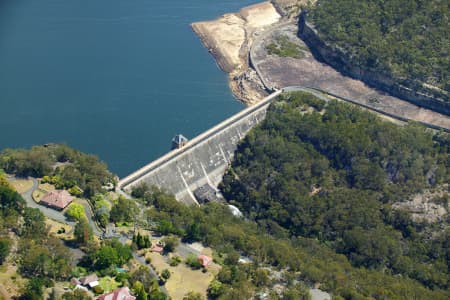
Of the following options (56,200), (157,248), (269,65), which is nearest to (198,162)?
(56,200)

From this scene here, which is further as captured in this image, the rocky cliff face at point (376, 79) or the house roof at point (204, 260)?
the rocky cliff face at point (376, 79)

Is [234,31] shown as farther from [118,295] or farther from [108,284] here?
[118,295]

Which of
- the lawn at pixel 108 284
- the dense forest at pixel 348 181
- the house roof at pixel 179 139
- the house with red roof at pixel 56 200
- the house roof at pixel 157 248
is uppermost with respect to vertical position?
the house with red roof at pixel 56 200

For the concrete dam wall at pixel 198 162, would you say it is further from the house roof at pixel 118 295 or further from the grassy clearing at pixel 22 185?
the house roof at pixel 118 295

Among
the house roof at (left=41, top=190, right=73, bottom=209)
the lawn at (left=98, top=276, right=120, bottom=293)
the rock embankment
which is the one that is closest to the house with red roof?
the house roof at (left=41, top=190, right=73, bottom=209)

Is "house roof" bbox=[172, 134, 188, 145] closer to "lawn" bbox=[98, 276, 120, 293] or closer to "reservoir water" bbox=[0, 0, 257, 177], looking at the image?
"reservoir water" bbox=[0, 0, 257, 177]

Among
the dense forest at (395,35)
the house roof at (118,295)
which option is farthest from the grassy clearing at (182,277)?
the dense forest at (395,35)

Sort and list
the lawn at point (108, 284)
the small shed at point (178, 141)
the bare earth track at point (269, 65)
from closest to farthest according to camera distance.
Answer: the lawn at point (108, 284), the small shed at point (178, 141), the bare earth track at point (269, 65)
